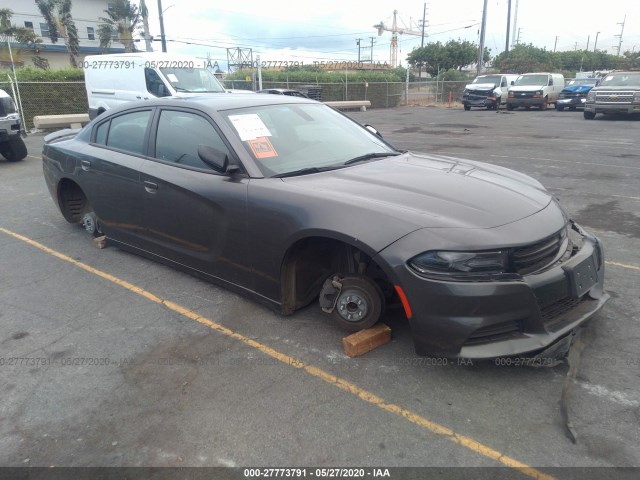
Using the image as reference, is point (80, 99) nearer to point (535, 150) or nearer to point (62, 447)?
point (535, 150)

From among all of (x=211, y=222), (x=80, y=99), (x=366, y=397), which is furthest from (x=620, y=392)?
(x=80, y=99)

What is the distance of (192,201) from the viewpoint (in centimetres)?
370

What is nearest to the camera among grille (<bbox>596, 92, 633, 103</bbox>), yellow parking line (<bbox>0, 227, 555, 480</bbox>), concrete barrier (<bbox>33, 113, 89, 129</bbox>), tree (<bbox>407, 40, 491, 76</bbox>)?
yellow parking line (<bbox>0, 227, 555, 480</bbox>)

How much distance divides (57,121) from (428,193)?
15558 millimetres

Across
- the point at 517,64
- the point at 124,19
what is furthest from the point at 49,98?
the point at 517,64

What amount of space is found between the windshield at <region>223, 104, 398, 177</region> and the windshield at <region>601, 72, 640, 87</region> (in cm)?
1875

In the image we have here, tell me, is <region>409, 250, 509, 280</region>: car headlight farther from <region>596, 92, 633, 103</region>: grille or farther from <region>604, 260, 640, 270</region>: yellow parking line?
<region>596, 92, 633, 103</region>: grille

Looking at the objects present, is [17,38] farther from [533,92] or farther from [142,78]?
[533,92]

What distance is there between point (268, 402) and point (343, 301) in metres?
0.82

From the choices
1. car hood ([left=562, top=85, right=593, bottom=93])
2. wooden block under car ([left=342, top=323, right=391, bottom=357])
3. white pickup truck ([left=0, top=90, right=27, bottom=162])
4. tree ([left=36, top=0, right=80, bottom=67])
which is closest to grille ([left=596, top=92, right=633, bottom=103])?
car hood ([left=562, top=85, right=593, bottom=93])

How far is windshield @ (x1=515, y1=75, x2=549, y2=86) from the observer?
86.9 ft

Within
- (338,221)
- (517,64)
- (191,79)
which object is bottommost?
(338,221)

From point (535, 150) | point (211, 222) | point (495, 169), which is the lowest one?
point (535, 150)

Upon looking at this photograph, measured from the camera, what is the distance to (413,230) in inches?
106
